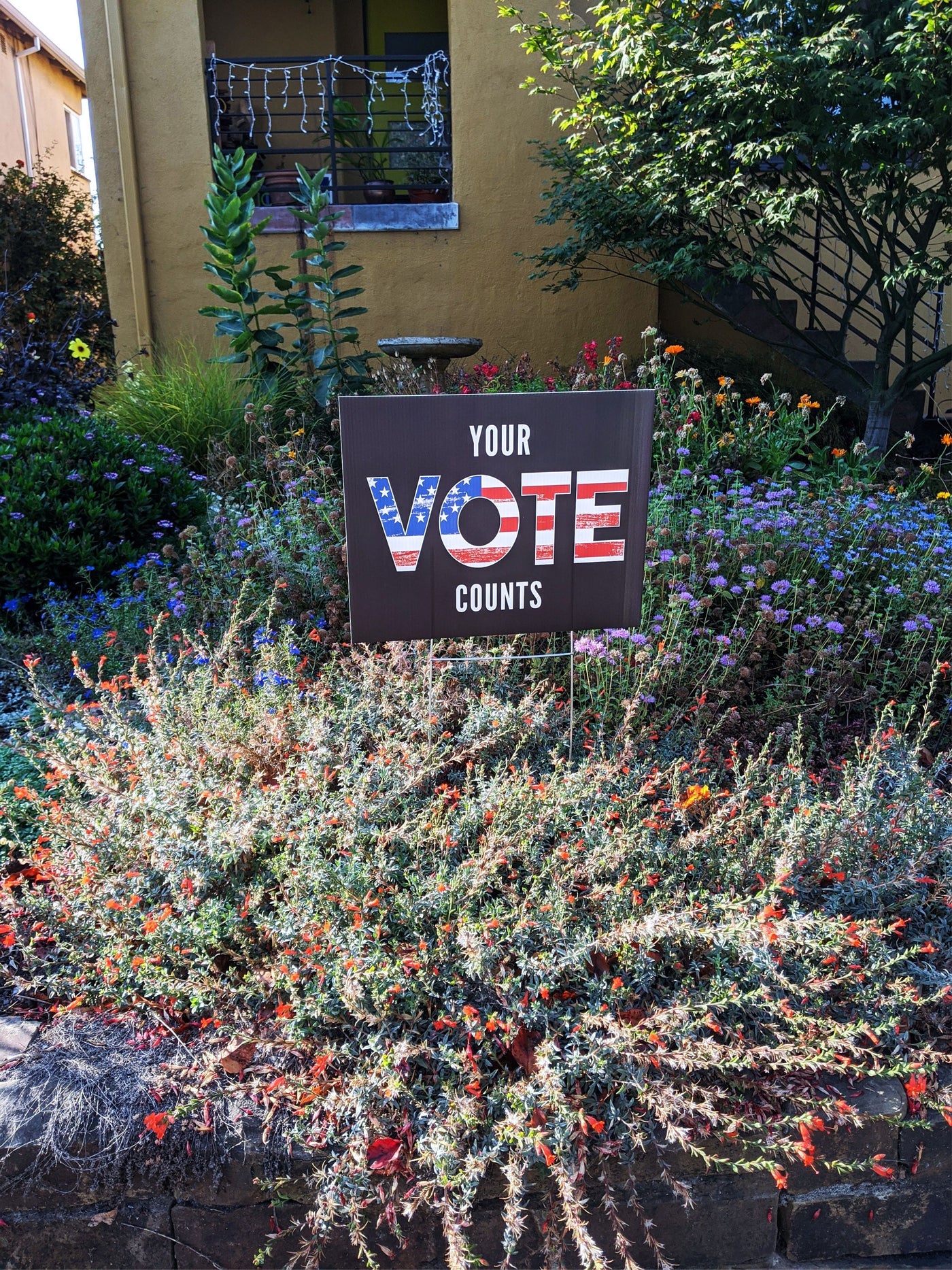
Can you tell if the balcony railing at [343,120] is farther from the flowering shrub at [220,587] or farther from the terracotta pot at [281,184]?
the flowering shrub at [220,587]

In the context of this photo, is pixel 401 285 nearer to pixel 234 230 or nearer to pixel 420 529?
pixel 234 230

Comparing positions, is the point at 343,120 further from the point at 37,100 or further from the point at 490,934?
the point at 37,100

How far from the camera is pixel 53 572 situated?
4145 millimetres

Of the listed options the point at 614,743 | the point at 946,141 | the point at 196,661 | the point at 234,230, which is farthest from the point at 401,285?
the point at 614,743

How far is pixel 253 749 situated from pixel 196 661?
837 mm

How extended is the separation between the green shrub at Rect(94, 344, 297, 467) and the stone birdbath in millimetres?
784

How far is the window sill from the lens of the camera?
7.68 m

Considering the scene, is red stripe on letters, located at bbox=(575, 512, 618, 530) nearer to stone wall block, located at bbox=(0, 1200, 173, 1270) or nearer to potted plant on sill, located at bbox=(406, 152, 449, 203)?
stone wall block, located at bbox=(0, 1200, 173, 1270)

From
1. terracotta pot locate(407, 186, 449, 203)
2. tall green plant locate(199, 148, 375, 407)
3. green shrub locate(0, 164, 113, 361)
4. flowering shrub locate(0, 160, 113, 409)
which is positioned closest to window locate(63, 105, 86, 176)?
flowering shrub locate(0, 160, 113, 409)

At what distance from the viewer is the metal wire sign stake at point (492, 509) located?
2482mm

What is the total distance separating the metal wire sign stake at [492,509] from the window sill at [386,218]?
19.3ft

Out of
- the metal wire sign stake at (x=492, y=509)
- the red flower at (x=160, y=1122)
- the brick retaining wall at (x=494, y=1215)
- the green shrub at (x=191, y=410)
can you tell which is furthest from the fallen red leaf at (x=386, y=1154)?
the green shrub at (x=191, y=410)

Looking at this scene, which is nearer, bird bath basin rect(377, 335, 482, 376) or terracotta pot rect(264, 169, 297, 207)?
bird bath basin rect(377, 335, 482, 376)

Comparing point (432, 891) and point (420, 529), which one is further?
point (420, 529)
